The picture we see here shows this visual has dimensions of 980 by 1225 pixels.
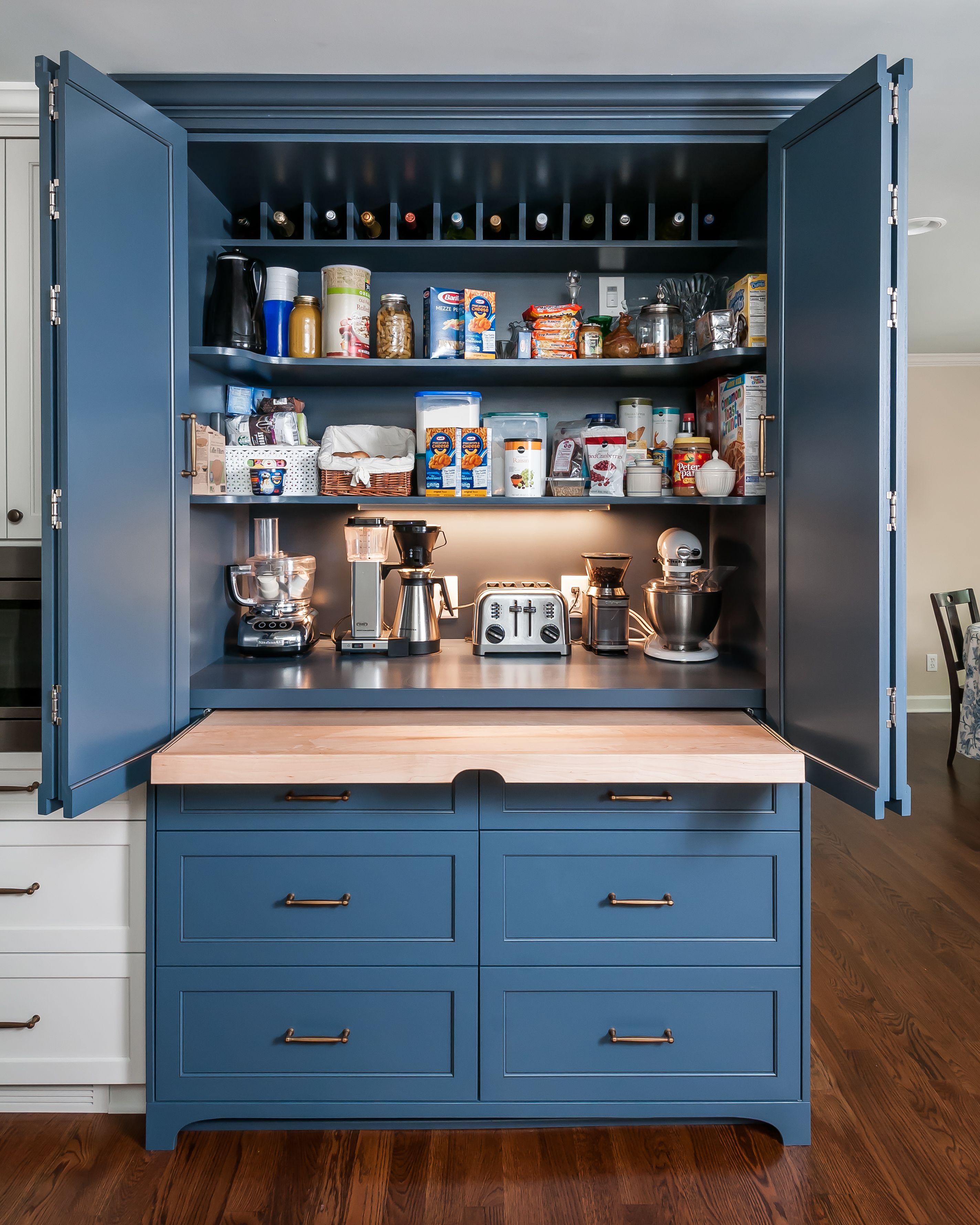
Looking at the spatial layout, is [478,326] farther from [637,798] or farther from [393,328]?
[637,798]

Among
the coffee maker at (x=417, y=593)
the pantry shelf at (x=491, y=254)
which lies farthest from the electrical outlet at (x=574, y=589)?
the pantry shelf at (x=491, y=254)

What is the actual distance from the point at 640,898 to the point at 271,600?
4.03ft

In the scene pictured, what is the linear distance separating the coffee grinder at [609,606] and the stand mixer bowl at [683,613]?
98mm

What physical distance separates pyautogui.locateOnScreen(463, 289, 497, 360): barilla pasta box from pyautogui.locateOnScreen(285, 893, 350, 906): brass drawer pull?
1334 millimetres

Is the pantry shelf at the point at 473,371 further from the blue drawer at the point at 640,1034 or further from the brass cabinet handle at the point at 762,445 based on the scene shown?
the blue drawer at the point at 640,1034

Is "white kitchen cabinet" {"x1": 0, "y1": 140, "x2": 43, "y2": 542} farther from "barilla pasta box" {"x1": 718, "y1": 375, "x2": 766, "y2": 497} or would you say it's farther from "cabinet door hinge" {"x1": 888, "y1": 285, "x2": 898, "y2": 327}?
"cabinet door hinge" {"x1": 888, "y1": 285, "x2": 898, "y2": 327}

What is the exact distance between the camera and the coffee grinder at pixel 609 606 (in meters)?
2.25

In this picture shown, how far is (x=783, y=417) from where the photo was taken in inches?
71.7

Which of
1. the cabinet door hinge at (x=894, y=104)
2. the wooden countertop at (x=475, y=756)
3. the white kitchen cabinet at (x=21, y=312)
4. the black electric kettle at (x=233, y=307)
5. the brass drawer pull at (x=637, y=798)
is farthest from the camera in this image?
the black electric kettle at (x=233, y=307)

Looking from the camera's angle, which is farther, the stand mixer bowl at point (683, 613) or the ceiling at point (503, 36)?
the stand mixer bowl at point (683, 613)

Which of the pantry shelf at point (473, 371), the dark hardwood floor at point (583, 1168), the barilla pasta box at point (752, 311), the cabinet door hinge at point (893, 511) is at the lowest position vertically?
the dark hardwood floor at point (583, 1168)

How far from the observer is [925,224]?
316 cm

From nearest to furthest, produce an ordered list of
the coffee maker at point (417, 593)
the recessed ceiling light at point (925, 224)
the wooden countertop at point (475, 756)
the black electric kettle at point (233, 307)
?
the wooden countertop at point (475, 756), the black electric kettle at point (233, 307), the coffee maker at point (417, 593), the recessed ceiling light at point (925, 224)

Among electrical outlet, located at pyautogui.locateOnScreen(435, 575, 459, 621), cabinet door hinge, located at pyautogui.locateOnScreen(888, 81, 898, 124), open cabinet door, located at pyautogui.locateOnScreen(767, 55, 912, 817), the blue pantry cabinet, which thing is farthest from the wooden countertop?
cabinet door hinge, located at pyautogui.locateOnScreen(888, 81, 898, 124)
